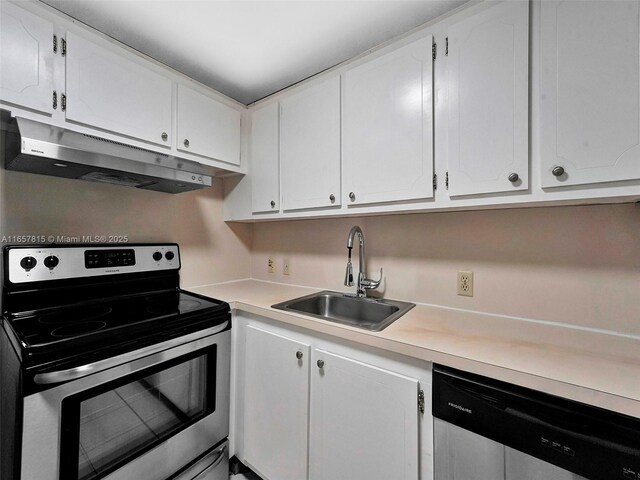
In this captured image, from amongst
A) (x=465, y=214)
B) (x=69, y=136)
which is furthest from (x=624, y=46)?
(x=69, y=136)

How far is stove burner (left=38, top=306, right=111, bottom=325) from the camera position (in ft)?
3.76

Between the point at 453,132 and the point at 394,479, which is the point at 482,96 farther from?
the point at 394,479

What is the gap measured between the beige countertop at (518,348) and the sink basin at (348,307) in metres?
0.11

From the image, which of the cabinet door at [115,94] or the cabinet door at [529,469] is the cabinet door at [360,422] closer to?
the cabinet door at [529,469]

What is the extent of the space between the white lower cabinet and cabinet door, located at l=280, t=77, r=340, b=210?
28.9 inches

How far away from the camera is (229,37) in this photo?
4.43ft

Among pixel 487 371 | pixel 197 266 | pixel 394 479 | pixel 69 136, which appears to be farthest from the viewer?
pixel 197 266

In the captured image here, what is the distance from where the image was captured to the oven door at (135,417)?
2.82 feet

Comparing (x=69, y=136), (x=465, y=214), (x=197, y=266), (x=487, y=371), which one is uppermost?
(x=69, y=136)

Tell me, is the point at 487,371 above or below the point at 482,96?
below

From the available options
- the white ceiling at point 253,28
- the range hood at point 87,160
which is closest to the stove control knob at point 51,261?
the range hood at point 87,160

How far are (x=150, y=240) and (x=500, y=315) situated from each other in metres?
1.99

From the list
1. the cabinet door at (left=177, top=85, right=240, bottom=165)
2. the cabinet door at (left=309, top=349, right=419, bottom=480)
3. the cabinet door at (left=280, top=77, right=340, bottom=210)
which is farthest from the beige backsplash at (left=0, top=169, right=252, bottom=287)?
the cabinet door at (left=309, top=349, right=419, bottom=480)

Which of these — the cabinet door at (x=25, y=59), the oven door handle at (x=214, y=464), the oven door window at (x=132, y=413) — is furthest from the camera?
the oven door handle at (x=214, y=464)
